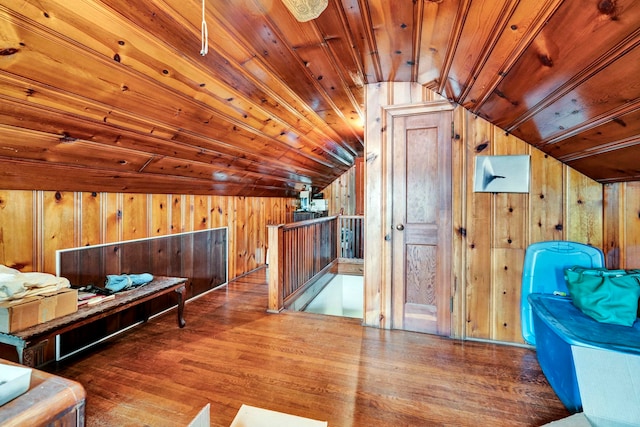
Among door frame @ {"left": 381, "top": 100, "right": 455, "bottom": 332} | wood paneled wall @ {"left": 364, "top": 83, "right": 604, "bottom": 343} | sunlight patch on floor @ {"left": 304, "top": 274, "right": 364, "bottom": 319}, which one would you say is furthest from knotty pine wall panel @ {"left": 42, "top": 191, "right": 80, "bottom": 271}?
sunlight patch on floor @ {"left": 304, "top": 274, "right": 364, "bottom": 319}

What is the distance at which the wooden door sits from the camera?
2451 mm

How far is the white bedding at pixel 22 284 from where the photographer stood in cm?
162

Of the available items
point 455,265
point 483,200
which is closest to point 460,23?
point 483,200

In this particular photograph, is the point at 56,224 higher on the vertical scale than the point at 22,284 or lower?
higher

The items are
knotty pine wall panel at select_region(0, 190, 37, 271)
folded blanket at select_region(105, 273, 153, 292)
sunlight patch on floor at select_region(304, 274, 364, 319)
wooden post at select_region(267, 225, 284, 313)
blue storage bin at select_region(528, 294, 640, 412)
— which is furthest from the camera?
sunlight patch on floor at select_region(304, 274, 364, 319)

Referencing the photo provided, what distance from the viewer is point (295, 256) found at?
11.6 ft

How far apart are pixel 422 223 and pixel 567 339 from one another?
48.9 inches

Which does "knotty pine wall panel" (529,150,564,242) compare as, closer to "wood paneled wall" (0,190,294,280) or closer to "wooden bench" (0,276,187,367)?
"wooden bench" (0,276,187,367)

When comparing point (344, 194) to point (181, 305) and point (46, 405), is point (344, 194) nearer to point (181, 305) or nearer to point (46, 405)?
point (181, 305)

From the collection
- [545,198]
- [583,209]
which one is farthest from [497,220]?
[583,209]

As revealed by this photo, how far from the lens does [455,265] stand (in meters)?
2.43

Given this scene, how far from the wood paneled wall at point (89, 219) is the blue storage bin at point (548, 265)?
3.35 m

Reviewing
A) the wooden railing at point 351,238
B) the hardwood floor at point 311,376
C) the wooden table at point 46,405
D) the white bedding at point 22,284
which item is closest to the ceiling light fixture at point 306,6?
the wooden table at point 46,405

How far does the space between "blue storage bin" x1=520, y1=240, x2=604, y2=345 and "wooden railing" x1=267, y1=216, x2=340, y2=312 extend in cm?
216
